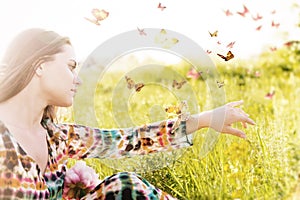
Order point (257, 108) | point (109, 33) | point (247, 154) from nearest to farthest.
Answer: point (247, 154) → point (109, 33) → point (257, 108)

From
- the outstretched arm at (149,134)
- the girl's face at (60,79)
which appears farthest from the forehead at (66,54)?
the outstretched arm at (149,134)

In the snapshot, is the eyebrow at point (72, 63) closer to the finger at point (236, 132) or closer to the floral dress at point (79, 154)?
the floral dress at point (79, 154)

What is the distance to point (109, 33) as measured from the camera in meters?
2.61

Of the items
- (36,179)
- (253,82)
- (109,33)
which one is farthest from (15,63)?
(253,82)

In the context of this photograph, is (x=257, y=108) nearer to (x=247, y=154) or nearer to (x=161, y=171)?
(x=247, y=154)

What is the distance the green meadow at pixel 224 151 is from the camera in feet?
7.20

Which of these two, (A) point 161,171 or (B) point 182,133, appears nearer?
(B) point 182,133

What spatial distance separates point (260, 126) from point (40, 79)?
1.19 m

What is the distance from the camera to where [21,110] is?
61.4 inches

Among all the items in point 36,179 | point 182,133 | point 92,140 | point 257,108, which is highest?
point 257,108

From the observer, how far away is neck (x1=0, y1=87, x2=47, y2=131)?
5.05 feet

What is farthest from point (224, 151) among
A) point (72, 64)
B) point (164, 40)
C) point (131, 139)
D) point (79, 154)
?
point (72, 64)

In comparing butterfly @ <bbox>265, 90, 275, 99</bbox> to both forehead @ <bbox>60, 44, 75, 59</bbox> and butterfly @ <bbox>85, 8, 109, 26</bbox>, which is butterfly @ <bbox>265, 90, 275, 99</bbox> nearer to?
butterfly @ <bbox>85, 8, 109, 26</bbox>

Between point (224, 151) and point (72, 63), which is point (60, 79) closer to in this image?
point (72, 63)
